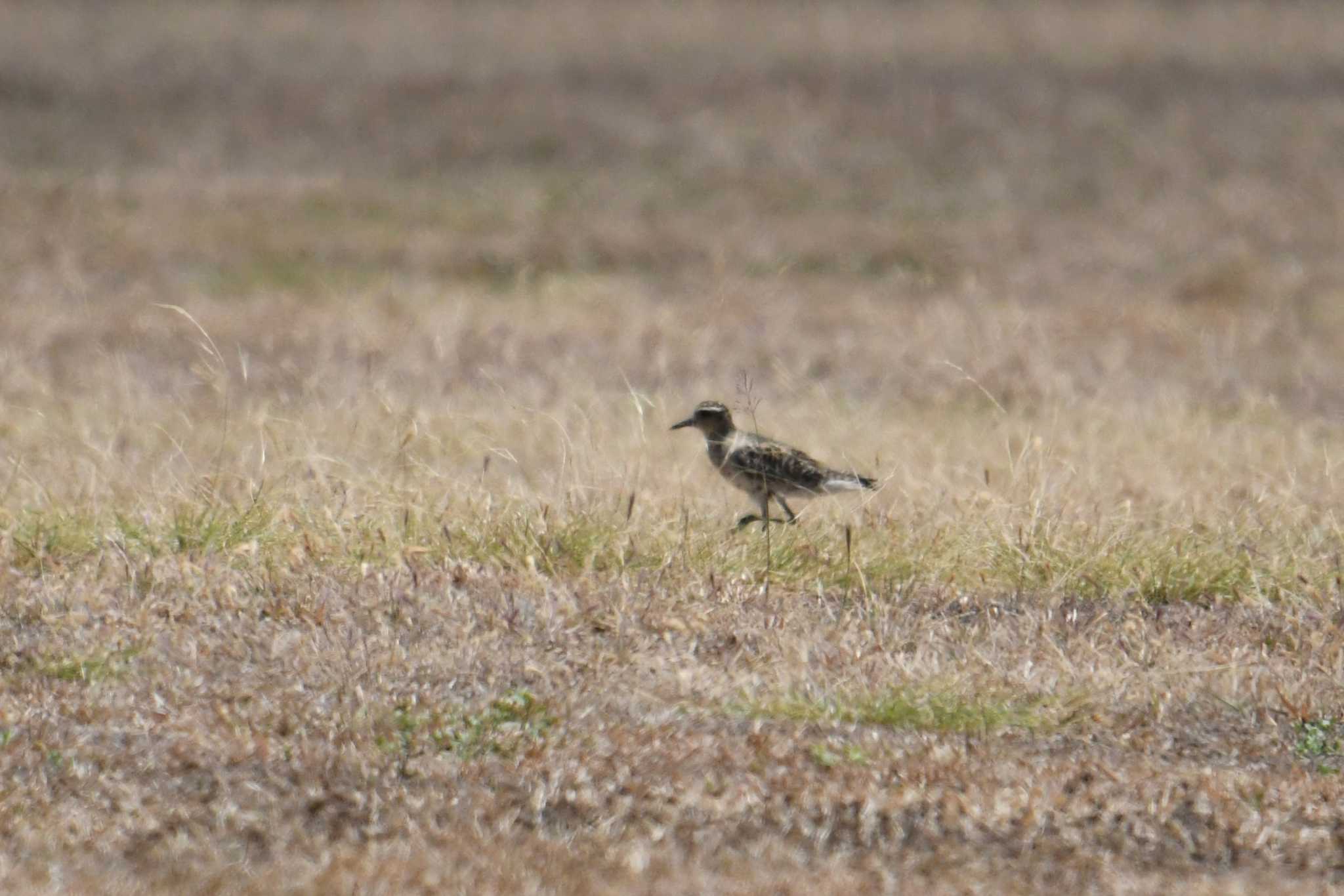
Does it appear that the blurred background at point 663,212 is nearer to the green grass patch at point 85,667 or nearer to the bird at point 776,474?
the bird at point 776,474

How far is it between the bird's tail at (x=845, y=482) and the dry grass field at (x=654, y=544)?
10 cm

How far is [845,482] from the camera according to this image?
788cm

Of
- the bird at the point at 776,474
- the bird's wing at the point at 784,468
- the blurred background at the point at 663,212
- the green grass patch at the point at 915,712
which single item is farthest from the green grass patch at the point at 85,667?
the bird's wing at the point at 784,468

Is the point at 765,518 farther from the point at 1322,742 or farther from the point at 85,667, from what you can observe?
the point at 85,667

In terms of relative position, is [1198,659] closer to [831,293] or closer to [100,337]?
[100,337]

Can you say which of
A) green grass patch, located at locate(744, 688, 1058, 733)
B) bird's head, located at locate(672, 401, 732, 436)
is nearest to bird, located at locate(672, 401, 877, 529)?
bird's head, located at locate(672, 401, 732, 436)

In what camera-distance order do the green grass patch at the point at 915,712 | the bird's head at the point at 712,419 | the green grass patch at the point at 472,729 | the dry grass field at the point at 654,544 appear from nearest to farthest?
1. the dry grass field at the point at 654,544
2. the green grass patch at the point at 472,729
3. the green grass patch at the point at 915,712
4. the bird's head at the point at 712,419

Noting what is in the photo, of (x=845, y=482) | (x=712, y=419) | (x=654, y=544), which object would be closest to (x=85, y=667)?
(x=654, y=544)

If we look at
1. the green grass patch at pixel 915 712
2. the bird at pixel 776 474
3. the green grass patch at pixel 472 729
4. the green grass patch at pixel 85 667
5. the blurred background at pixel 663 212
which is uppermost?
the green grass patch at pixel 85 667

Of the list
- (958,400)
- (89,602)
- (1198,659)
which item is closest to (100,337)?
(958,400)

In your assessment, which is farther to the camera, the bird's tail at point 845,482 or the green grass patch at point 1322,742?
the bird's tail at point 845,482

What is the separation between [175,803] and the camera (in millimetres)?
4867

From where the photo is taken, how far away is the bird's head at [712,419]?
8.51 metres

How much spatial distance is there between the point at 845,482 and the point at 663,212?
14.2 meters
